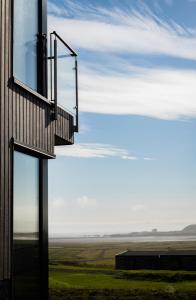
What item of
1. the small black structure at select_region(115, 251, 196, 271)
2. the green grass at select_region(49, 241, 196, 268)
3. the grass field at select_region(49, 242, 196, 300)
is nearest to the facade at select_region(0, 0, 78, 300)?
the grass field at select_region(49, 242, 196, 300)

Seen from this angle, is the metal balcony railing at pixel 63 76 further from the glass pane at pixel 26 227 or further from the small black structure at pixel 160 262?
the small black structure at pixel 160 262

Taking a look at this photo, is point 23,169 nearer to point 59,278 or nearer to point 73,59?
point 73,59

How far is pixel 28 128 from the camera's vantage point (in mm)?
7086

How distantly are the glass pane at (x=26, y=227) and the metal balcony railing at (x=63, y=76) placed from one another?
1248 mm

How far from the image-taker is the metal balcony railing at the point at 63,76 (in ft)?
26.2

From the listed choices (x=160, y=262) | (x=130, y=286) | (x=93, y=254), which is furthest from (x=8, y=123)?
(x=93, y=254)

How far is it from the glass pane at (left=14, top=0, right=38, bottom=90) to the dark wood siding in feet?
0.83

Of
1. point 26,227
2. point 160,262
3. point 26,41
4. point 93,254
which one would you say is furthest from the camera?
point 93,254

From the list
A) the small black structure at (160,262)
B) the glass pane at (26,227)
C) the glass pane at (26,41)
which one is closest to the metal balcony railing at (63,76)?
the glass pane at (26,41)

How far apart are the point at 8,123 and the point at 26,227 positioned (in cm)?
153

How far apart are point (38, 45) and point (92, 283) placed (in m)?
21.3

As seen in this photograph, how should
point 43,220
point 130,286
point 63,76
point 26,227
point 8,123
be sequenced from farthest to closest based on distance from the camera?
point 130,286 → point 63,76 → point 43,220 → point 26,227 → point 8,123

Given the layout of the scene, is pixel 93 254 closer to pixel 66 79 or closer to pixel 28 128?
pixel 66 79

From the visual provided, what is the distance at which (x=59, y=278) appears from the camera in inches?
1177
